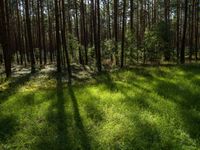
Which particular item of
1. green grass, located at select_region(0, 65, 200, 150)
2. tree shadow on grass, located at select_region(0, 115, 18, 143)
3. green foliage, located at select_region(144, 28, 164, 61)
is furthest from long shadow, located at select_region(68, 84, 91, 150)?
green foliage, located at select_region(144, 28, 164, 61)

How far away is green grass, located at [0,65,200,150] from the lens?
8.17m

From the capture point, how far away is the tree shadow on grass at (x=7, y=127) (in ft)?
30.0

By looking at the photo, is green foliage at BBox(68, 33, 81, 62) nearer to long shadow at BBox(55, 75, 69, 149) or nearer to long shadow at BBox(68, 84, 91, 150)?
long shadow at BBox(55, 75, 69, 149)

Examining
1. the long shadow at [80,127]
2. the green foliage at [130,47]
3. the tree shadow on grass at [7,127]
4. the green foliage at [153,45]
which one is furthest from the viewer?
the green foliage at [130,47]

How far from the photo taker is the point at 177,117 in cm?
905

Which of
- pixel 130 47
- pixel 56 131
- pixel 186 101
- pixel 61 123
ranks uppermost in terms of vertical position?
pixel 130 47

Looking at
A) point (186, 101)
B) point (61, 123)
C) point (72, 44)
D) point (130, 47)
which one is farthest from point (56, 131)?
point (72, 44)

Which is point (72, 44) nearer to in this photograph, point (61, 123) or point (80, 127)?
point (61, 123)

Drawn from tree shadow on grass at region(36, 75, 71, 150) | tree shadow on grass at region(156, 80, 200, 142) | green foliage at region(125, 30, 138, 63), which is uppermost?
green foliage at region(125, 30, 138, 63)

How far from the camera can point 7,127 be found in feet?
32.0

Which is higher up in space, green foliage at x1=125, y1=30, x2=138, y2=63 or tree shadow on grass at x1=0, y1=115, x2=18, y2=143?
green foliage at x1=125, y1=30, x2=138, y2=63

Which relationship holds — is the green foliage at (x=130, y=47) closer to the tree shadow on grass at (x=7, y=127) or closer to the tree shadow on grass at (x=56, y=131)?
the tree shadow on grass at (x=56, y=131)

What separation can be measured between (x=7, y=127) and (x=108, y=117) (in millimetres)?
3167

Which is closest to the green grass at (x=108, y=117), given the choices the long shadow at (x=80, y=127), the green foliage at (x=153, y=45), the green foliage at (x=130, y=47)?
the long shadow at (x=80, y=127)
